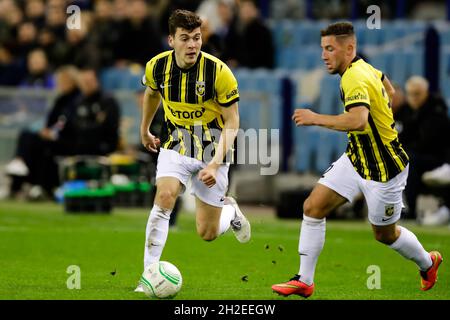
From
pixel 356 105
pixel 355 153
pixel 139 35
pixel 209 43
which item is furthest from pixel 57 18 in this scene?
pixel 356 105

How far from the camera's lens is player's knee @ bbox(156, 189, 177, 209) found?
8898 millimetres

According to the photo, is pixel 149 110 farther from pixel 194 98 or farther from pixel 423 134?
pixel 423 134

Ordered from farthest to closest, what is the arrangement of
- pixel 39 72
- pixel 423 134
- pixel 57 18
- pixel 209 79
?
pixel 57 18, pixel 39 72, pixel 423 134, pixel 209 79

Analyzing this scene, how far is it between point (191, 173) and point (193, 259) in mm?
2458

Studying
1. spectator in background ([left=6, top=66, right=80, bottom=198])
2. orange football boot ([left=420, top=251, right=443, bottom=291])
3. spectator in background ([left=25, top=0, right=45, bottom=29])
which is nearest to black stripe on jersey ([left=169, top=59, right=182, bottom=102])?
orange football boot ([left=420, top=251, right=443, bottom=291])

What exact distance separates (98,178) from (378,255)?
5.81m

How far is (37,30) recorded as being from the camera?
22.0m

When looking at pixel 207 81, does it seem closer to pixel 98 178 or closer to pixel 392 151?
pixel 392 151

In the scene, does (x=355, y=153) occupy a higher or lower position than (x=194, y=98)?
lower

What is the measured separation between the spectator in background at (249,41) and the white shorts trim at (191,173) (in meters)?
9.52

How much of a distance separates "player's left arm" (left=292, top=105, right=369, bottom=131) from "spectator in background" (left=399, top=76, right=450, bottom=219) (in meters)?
6.95

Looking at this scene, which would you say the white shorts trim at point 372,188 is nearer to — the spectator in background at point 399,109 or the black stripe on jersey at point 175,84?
the black stripe on jersey at point 175,84

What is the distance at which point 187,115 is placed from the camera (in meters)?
9.27
